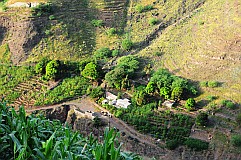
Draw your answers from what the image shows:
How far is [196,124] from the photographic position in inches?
840

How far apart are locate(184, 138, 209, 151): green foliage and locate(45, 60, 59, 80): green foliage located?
37.0 feet

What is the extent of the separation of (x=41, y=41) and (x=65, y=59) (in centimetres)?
282

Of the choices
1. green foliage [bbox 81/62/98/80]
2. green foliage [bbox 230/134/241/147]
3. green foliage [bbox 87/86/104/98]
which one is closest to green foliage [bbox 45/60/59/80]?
green foliage [bbox 81/62/98/80]

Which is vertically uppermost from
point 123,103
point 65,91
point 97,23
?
point 97,23

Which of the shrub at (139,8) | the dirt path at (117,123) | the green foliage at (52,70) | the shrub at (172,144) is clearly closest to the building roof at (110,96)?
the dirt path at (117,123)

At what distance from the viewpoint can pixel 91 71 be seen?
83.1 feet

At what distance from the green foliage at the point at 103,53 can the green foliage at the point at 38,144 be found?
2116 centimetres

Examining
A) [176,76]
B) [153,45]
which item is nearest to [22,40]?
[153,45]

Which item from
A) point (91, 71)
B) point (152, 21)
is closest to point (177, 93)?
point (91, 71)

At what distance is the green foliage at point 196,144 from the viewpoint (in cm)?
2000

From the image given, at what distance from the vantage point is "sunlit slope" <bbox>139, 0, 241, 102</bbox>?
23.7 meters

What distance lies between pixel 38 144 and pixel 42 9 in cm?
2513

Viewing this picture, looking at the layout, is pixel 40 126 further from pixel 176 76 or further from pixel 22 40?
pixel 22 40

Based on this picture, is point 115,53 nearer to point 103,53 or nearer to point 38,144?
point 103,53
